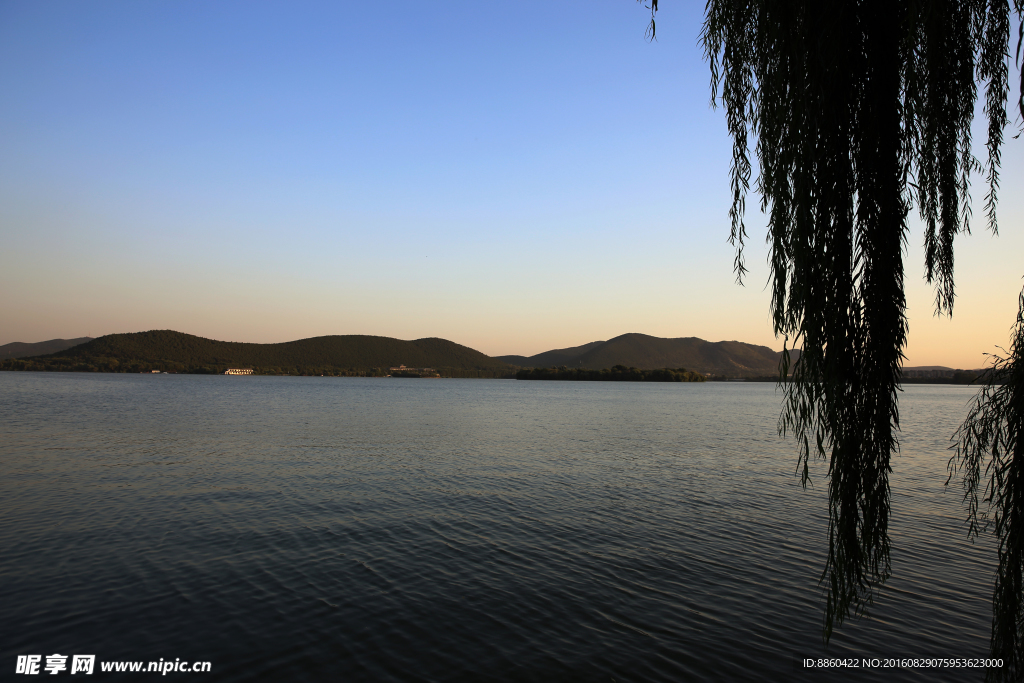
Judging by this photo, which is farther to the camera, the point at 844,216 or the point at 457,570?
the point at 457,570

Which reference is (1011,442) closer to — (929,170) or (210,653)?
(929,170)

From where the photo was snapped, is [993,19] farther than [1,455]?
No

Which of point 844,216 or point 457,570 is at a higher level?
point 844,216

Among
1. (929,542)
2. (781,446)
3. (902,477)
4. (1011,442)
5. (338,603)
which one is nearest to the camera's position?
(1011,442)

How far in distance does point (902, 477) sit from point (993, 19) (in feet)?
74.9

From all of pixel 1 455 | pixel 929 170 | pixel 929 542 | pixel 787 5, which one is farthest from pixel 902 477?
pixel 1 455

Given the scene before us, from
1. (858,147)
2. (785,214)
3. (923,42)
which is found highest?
(923,42)

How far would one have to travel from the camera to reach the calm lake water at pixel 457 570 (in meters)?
7.99

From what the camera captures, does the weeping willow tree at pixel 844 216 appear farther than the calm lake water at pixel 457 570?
No

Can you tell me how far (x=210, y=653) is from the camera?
308 inches

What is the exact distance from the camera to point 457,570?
1127 cm

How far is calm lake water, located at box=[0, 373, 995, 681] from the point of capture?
7988 millimetres

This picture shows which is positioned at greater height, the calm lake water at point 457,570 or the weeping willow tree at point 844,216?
the weeping willow tree at point 844,216

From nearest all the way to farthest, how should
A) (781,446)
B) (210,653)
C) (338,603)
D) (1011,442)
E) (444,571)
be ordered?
(1011,442)
(210,653)
(338,603)
(444,571)
(781,446)
